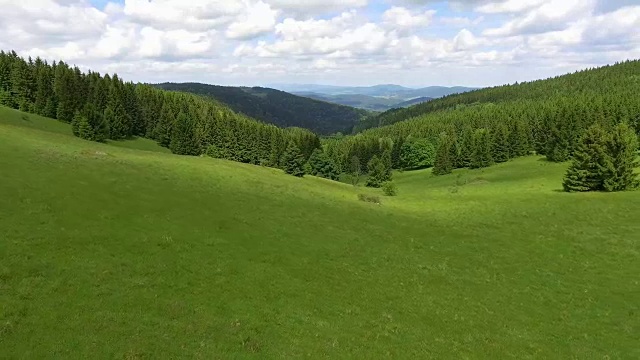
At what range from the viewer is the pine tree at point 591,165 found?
6669cm

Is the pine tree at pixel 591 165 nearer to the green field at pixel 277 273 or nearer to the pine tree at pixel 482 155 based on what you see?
the green field at pixel 277 273

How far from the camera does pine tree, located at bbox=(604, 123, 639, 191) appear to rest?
65625 mm

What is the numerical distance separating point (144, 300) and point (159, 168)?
34281mm

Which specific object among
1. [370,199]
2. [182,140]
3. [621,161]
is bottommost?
[370,199]

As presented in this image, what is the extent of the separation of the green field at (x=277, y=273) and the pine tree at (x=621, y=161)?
41.0 ft

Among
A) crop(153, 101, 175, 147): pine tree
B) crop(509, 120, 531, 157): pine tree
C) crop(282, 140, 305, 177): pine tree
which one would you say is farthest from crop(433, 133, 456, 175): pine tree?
crop(153, 101, 175, 147): pine tree

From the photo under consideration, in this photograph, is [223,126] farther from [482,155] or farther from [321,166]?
[482,155]

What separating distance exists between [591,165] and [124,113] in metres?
127

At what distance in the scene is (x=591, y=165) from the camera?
224 ft

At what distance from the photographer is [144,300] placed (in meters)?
23.4

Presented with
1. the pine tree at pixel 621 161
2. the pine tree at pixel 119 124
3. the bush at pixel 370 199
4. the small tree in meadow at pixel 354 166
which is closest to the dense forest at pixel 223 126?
the pine tree at pixel 119 124

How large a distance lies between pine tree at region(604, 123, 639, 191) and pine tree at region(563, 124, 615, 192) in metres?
0.81

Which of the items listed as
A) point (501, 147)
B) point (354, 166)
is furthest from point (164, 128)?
point (501, 147)

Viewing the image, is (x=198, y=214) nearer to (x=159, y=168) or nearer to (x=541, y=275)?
(x=159, y=168)
